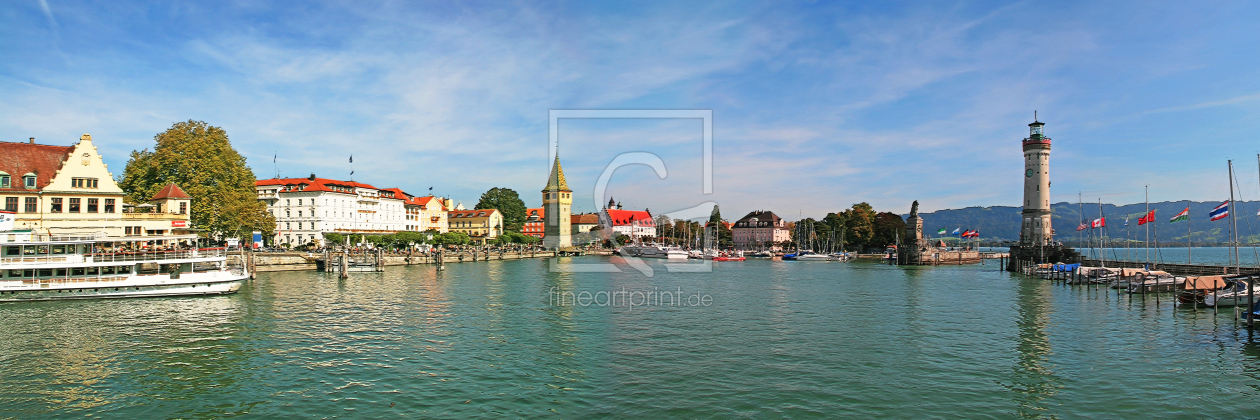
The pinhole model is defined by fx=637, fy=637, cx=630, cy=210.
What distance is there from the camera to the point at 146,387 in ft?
57.0

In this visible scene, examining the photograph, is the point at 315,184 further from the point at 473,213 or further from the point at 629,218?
the point at 629,218

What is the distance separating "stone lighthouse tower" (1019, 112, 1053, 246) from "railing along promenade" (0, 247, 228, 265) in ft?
263

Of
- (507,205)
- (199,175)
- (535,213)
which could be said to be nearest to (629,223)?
(535,213)

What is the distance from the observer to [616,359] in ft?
69.5

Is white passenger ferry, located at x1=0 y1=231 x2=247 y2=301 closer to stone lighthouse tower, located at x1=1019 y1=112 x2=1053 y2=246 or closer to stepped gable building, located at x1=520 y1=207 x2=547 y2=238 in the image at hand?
stone lighthouse tower, located at x1=1019 y1=112 x2=1053 y2=246

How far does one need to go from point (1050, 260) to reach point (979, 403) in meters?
64.6

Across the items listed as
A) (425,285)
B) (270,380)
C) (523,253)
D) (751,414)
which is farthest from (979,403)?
(523,253)

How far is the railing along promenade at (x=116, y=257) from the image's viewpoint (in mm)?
34844

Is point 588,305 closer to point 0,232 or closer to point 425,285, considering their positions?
point 425,285

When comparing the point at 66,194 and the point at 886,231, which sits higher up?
the point at 66,194

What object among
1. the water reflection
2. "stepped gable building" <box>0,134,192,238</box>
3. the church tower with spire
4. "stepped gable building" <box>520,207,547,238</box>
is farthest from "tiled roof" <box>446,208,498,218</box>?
the water reflection

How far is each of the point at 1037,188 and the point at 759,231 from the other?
3409 inches

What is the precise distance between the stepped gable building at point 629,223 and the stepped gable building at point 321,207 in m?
65.8

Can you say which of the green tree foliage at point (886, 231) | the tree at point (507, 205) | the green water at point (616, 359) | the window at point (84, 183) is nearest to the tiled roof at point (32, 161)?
the window at point (84, 183)
